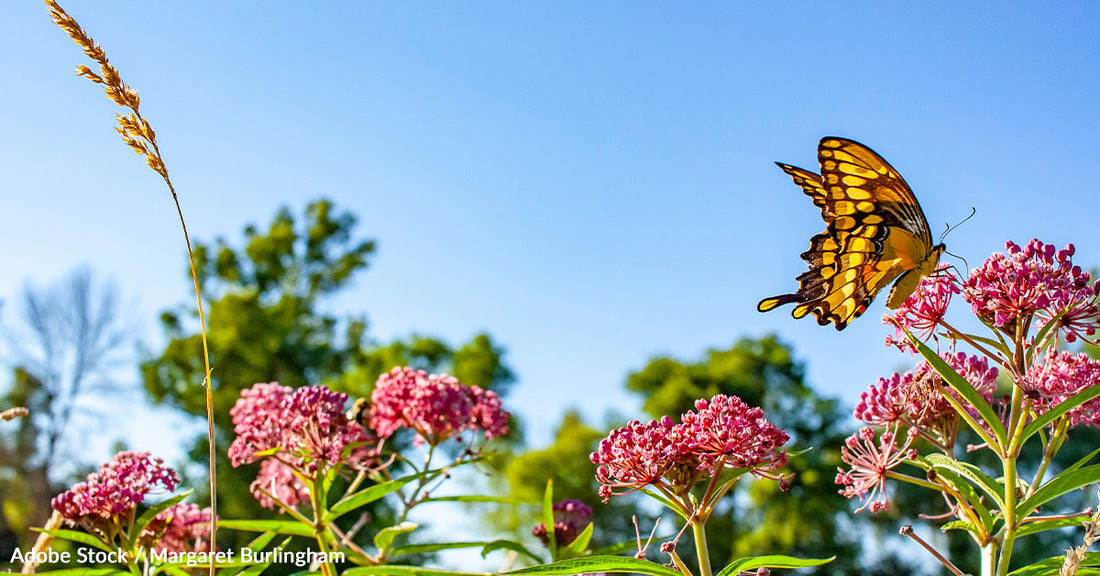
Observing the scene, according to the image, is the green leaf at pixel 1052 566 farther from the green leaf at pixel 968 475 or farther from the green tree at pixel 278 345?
the green tree at pixel 278 345

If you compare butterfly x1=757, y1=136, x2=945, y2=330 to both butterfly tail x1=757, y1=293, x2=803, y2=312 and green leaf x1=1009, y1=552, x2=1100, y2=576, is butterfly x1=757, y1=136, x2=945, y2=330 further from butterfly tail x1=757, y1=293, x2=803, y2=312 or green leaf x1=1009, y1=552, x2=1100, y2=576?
green leaf x1=1009, y1=552, x2=1100, y2=576

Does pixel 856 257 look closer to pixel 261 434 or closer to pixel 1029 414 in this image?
pixel 1029 414

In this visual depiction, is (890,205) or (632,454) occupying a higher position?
(890,205)

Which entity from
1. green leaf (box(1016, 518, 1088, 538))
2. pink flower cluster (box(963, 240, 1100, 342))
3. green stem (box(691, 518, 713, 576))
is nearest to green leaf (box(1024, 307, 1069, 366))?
pink flower cluster (box(963, 240, 1100, 342))

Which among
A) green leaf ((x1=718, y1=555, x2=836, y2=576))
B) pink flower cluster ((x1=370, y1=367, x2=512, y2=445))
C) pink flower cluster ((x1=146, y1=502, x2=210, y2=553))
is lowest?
green leaf ((x1=718, y1=555, x2=836, y2=576))

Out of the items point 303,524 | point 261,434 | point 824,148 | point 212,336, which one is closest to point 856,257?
point 824,148
